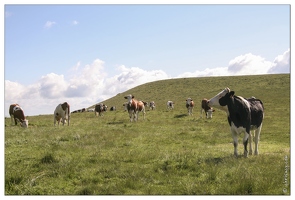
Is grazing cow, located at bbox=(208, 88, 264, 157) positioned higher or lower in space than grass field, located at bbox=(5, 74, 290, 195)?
higher

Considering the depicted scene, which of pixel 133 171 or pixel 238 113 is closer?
pixel 133 171

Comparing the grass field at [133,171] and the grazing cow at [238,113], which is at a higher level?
the grazing cow at [238,113]

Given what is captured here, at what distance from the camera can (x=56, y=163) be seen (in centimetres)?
969

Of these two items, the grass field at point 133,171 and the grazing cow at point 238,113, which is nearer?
the grass field at point 133,171

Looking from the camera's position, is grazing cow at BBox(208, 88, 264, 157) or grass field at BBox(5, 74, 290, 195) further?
grazing cow at BBox(208, 88, 264, 157)

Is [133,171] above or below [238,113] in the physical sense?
below
